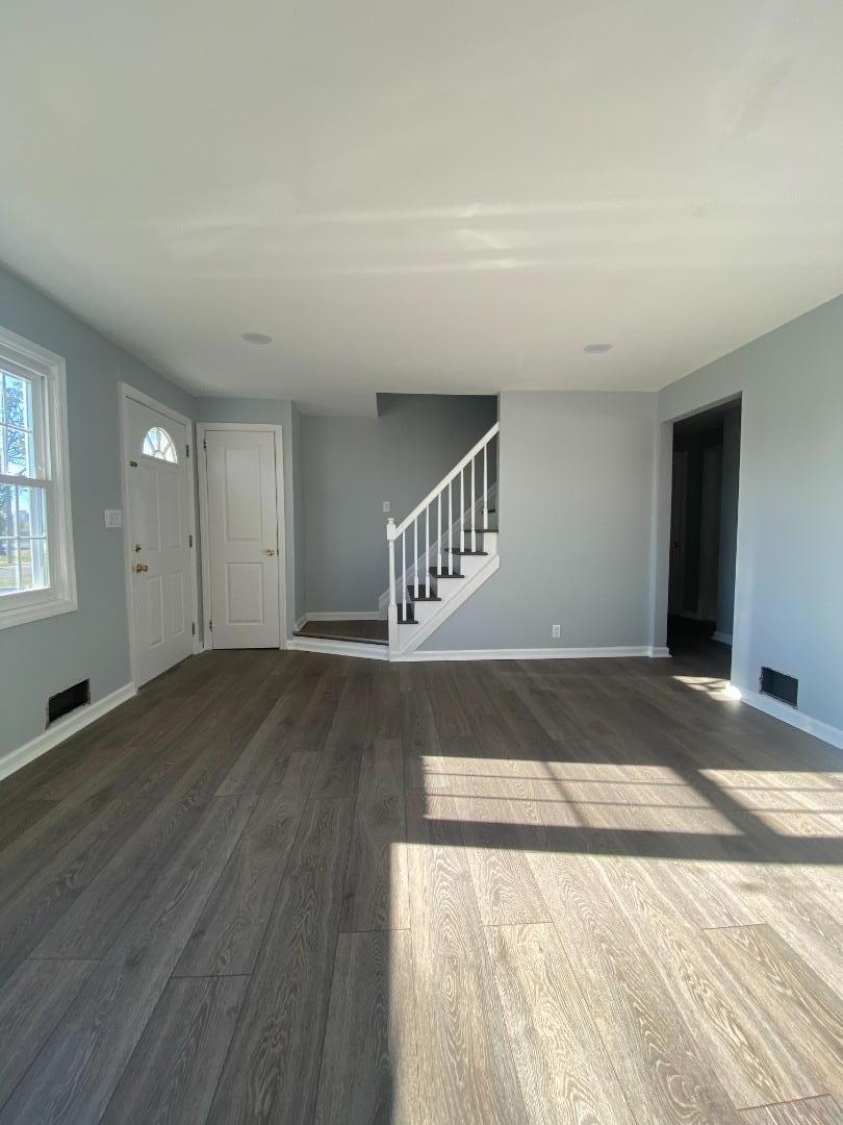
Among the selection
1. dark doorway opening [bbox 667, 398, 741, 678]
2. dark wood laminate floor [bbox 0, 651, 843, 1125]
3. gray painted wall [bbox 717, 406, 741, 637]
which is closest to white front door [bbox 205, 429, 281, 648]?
dark wood laminate floor [bbox 0, 651, 843, 1125]

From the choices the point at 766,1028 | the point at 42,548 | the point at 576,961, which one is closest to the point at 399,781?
the point at 576,961

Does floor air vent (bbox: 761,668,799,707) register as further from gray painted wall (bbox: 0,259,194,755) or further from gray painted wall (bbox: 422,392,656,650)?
gray painted wall (bbox: 0,259,194,755)

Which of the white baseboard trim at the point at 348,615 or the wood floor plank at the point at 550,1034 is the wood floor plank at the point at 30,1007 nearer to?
the wood floor plank at the point at 550,1034

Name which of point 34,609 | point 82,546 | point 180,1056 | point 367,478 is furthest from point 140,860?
point 367,478

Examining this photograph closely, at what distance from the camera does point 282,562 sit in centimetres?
458

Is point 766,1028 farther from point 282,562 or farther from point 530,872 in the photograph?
point 282,562

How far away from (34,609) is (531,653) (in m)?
3.66

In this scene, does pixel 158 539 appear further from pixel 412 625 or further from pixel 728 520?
pixel 728 520

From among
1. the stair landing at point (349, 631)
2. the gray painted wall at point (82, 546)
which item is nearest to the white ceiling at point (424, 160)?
the gray painted wall at point (82, 546)

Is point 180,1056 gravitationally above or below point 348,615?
below

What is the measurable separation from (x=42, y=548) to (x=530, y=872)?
2.98 metres

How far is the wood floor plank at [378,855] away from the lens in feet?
4.71

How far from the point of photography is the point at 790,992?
1203 millimetres

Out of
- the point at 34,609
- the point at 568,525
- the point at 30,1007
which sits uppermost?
the point at 568,525
